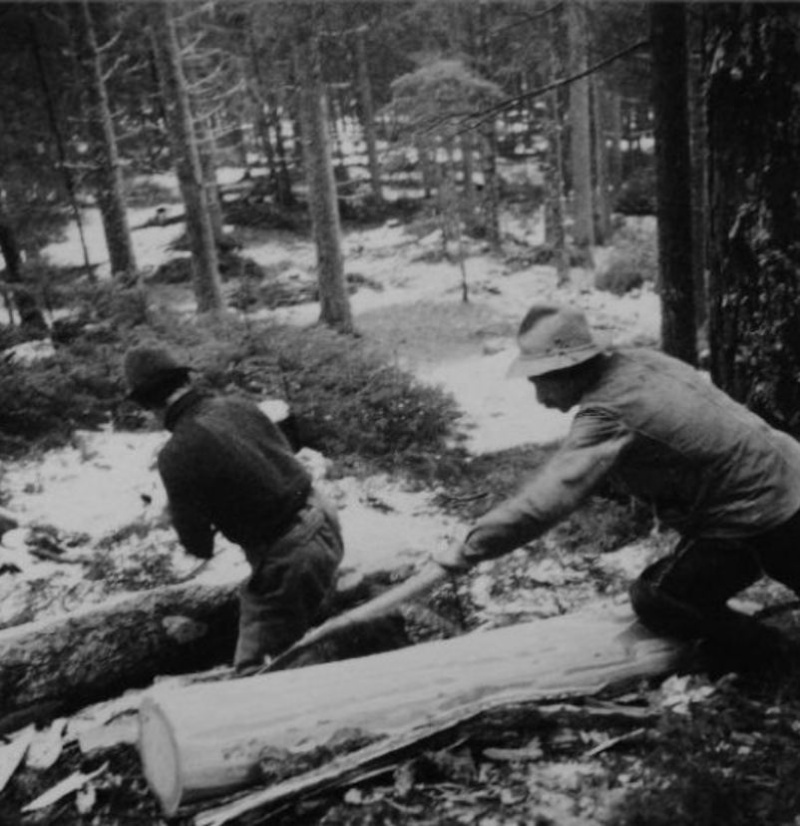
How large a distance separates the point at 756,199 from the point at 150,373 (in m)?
3.69

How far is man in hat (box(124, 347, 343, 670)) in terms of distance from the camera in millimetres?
4078

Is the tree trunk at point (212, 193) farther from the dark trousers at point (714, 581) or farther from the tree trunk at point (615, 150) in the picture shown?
the dark trousers at point (714, 581)

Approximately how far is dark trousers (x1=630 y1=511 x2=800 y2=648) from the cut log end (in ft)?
7.55

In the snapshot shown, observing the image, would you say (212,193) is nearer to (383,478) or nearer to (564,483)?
(383,478)

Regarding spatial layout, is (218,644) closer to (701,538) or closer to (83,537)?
(83,537)

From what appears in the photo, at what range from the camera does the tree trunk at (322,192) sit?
14883mm

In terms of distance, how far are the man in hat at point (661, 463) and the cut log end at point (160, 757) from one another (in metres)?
1.41

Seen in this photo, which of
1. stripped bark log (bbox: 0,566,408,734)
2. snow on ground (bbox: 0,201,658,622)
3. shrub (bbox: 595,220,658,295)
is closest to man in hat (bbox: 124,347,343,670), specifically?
stripped bark log (bbox: 0,566,408,734)

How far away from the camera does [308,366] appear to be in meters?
10.5

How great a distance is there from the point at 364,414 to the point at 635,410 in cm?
644

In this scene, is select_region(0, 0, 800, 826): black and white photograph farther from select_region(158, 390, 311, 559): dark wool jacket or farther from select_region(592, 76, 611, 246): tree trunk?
select_region(592, 76, 611, 246): tree trunk

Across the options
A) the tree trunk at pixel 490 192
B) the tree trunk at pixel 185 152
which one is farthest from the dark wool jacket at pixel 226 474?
the tree trunk at pixel 490 192

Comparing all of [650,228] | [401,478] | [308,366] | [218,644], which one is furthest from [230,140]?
[218,644]

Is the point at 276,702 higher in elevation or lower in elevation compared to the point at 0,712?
higher
